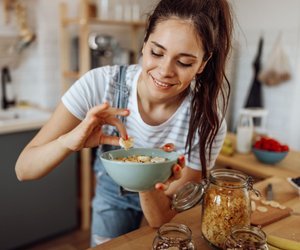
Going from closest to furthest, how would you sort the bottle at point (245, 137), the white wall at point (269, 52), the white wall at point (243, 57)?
the bottle at point (245, 137)
the white wall at point (243, 57)
the white wall at point (269, 52)

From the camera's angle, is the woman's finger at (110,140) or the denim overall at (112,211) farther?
the denim overall at (112,211)

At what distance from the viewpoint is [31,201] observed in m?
2.32

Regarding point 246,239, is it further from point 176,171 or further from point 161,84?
point 161,84

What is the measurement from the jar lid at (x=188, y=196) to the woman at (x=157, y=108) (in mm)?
39

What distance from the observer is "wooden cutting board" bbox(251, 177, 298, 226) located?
1.08 metres

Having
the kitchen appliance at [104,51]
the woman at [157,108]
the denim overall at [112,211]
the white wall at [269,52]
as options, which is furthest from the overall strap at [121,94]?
the white wall at [269,52]

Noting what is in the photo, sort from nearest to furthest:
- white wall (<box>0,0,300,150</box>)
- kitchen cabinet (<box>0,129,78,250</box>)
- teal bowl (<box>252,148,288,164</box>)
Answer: teal bowl (<box>252,148,288,164</box>)
kitchen cabinet (<box>0,129,78,250</box>)
white wall (<box>0,0,300,150</box>)

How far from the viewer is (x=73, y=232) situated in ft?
8.55

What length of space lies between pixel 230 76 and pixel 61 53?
149 cm

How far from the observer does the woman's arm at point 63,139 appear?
860mm

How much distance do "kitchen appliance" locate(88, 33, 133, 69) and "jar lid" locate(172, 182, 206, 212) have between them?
1.82m

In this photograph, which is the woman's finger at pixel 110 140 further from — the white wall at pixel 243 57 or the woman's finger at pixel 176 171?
the white wall at pixel 243 57

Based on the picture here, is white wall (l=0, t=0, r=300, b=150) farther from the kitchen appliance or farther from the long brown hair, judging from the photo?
the long brown hair

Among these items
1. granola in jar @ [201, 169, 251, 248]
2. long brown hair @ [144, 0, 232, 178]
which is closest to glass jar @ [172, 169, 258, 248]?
granola in jar @ [201, 169, 251, 248]
